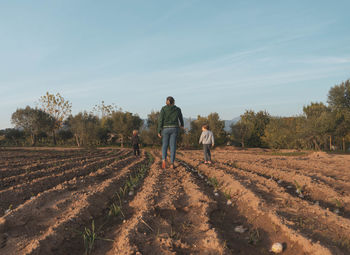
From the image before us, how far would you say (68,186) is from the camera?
465 centimetres

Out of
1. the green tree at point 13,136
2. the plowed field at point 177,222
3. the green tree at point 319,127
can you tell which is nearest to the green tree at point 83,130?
the green tree at point 13,136

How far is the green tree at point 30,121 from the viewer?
133 ft

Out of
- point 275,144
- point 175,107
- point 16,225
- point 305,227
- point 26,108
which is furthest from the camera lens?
point 26,108

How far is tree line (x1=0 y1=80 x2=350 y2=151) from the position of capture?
28516mm

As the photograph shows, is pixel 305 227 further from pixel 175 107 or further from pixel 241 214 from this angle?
pixel 175 107

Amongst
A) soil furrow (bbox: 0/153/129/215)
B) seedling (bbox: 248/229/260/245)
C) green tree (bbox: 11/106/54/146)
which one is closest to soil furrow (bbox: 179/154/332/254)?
seedling (bbox: 248/229/260/245)

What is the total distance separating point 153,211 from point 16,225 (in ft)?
5.58

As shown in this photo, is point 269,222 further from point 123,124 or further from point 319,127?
point 123,124

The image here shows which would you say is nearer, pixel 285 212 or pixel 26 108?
pixel 285 212

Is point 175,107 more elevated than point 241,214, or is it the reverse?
point 175,107

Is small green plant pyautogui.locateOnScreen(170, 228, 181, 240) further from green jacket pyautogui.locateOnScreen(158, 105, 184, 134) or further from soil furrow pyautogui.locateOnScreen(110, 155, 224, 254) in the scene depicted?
green jacket pyautogui.locateOnScreen(158, 105, 184, 134)

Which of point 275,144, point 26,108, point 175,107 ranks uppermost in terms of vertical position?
point 26,108

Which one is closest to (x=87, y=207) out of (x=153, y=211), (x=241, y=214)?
(x=153, y=211)

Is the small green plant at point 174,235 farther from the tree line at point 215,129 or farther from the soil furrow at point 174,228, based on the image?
the tree line at point 215,129
